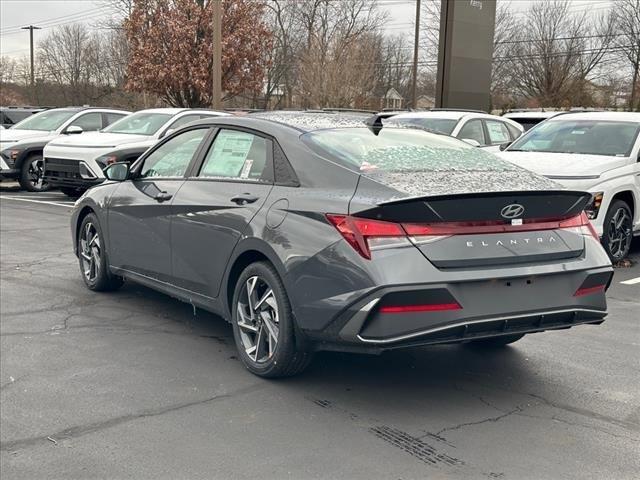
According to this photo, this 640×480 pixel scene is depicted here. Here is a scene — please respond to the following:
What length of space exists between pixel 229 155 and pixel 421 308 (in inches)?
81.1

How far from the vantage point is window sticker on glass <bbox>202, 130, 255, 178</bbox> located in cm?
501

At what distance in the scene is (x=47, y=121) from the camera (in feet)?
55.7

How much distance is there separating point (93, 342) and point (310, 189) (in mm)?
2133

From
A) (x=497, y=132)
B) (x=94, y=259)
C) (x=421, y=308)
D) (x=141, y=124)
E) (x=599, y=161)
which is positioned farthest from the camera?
(x=141, y=124)

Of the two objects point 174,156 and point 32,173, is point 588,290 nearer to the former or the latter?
point 174,156

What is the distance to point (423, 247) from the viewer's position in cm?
379

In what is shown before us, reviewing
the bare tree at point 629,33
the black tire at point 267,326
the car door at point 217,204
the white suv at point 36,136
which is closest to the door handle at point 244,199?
the car door at point 217,204

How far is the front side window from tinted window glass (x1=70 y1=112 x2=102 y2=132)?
10.8 metres

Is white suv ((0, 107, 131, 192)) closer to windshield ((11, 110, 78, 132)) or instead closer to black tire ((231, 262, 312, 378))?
windshield ((11, 110, 78, 132))

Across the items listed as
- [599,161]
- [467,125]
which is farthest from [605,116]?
[467,125]

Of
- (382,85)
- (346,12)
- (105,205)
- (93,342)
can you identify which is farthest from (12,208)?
(382,85)

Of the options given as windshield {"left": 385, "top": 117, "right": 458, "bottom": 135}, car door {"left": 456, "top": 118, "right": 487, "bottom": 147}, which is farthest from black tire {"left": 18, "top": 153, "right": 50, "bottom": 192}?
car door {"left": 456, "top": 118, "right": 487, "bottom": 147}

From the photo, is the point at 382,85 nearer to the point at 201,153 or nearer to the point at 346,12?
Answer: the point at 346,12

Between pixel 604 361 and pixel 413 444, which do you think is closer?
pixel 413 444
